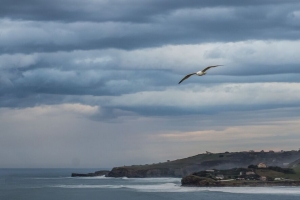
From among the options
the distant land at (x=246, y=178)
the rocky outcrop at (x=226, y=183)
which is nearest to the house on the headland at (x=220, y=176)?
the distant land at (x=246, y=178)

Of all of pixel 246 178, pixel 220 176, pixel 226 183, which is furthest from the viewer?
pixel 220 176

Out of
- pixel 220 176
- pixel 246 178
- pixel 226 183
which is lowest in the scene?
pixel 226 183

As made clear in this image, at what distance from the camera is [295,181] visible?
148m

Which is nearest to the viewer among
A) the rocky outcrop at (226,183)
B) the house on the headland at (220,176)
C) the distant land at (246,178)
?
the rocky outcrop at (226,183)

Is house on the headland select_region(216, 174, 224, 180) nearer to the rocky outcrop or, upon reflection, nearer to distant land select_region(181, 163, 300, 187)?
distant land select_region(181, 163, 300, 187)

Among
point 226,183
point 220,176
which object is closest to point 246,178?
point 220,176

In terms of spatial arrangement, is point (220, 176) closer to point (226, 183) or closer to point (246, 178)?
point (246, 178)

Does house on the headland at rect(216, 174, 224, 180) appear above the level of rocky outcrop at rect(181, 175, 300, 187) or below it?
above

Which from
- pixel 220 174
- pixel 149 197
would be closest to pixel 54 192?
pixel 149 197

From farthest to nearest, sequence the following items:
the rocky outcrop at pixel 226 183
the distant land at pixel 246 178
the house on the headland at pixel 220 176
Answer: the house on the headland at pixel 220 176 < the distant land at pixel 246 178 < the rocky outcrop at pixel 226 183

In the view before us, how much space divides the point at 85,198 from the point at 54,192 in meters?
18.5

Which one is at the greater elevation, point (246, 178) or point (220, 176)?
point (220, 176)

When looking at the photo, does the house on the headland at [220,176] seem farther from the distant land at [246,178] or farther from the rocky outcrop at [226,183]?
the rocky outcrop at [226,183]

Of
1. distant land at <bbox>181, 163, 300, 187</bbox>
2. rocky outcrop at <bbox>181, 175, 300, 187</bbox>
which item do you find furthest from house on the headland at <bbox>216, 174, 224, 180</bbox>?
rocky outcrop at <bbox>181, 175, 300, 187</bbox>
